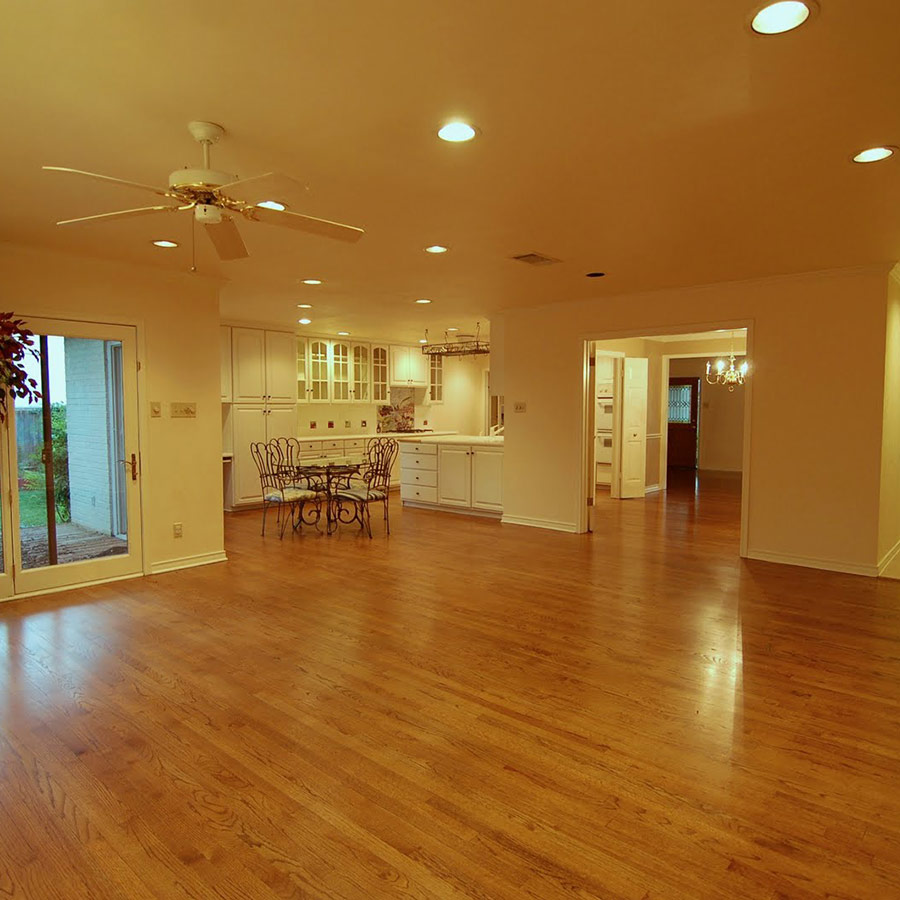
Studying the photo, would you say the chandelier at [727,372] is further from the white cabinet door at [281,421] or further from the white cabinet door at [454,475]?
the white cabinet door at [281,421]

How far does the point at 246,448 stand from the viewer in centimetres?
802

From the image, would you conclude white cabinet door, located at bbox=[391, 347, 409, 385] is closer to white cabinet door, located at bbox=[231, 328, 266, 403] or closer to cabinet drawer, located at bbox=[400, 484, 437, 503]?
cabinet drawer, located at bbox=[400, 484, 437, 503]

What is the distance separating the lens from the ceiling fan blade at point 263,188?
2.23 m

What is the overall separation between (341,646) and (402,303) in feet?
13.5

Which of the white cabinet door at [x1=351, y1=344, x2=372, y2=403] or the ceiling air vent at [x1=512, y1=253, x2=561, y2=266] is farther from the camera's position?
the white cabinet door at [x1=351, y1=344, x2=372, y2=403]

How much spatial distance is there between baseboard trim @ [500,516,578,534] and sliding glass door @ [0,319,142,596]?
3893mm

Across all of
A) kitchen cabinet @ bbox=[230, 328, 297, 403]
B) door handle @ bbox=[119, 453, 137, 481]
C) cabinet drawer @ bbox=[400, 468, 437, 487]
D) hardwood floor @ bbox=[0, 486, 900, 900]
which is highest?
kitchen cabinet @ bbox=[230, 328, 297, 403]

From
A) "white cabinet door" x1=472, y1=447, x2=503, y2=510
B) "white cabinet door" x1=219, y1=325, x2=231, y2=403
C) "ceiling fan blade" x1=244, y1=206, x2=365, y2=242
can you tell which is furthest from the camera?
"white cabinet door" x1=219, y1=325, x2=231, y2=403

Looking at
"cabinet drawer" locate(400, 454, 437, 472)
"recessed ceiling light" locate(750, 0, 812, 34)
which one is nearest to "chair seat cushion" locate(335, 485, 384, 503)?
"cabinet drawer" locate(400, 454, 437, 472)

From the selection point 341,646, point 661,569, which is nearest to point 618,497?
point 661,569

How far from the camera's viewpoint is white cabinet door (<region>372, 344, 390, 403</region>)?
1003 centimetres

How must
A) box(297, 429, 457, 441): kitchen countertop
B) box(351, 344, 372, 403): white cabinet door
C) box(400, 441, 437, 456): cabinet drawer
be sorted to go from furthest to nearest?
box(351, 344, 372, 403): white cabinet door → box(297, 429, 457, 441): kitchen countertop → box(400, 441, 437, 456): cabinet drawer

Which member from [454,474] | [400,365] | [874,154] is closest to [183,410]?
[454,474]

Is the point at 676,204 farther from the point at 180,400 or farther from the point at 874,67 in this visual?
the point at 180,400
